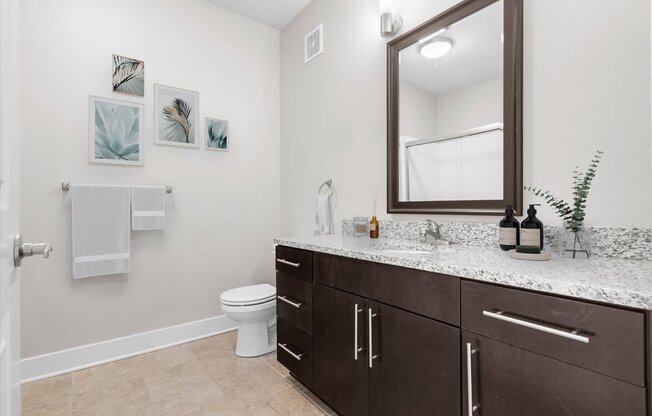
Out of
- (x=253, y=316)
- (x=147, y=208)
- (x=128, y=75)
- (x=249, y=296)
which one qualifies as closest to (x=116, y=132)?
(x=128, y=75)

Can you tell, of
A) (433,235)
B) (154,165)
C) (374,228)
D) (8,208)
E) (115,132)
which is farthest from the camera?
(154,165)

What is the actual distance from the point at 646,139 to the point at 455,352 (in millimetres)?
947

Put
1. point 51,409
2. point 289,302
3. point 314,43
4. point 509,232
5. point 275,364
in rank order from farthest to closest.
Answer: point 314,43 → point 275,364 → point 289,302 → point 51,409 → point 509,232

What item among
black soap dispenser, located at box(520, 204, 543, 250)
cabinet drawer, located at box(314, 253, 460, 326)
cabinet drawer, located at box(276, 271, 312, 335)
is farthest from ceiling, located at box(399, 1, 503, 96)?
cabinet drawer, located at box(276, 271, 312, 335)

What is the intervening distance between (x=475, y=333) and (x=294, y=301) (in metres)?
1.04

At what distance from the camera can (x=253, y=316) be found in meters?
2.16

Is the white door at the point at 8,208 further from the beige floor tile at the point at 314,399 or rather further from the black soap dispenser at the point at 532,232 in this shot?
the black soap dispenser at the point at 532,232

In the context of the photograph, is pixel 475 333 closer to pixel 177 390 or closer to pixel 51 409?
pixel 177 390

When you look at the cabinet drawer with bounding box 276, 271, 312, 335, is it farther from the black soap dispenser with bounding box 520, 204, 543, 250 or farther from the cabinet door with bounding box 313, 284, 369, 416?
the black soap dispenser with bounding box 520, 204, 543, 250

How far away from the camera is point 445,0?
1.64 m

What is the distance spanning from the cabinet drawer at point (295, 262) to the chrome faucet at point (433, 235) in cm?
59

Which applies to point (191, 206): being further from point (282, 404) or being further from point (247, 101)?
point (282, 404)

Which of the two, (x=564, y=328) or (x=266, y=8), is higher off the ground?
(x=266, y=8)

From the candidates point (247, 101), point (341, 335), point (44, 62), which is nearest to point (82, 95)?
point (44, 62)
